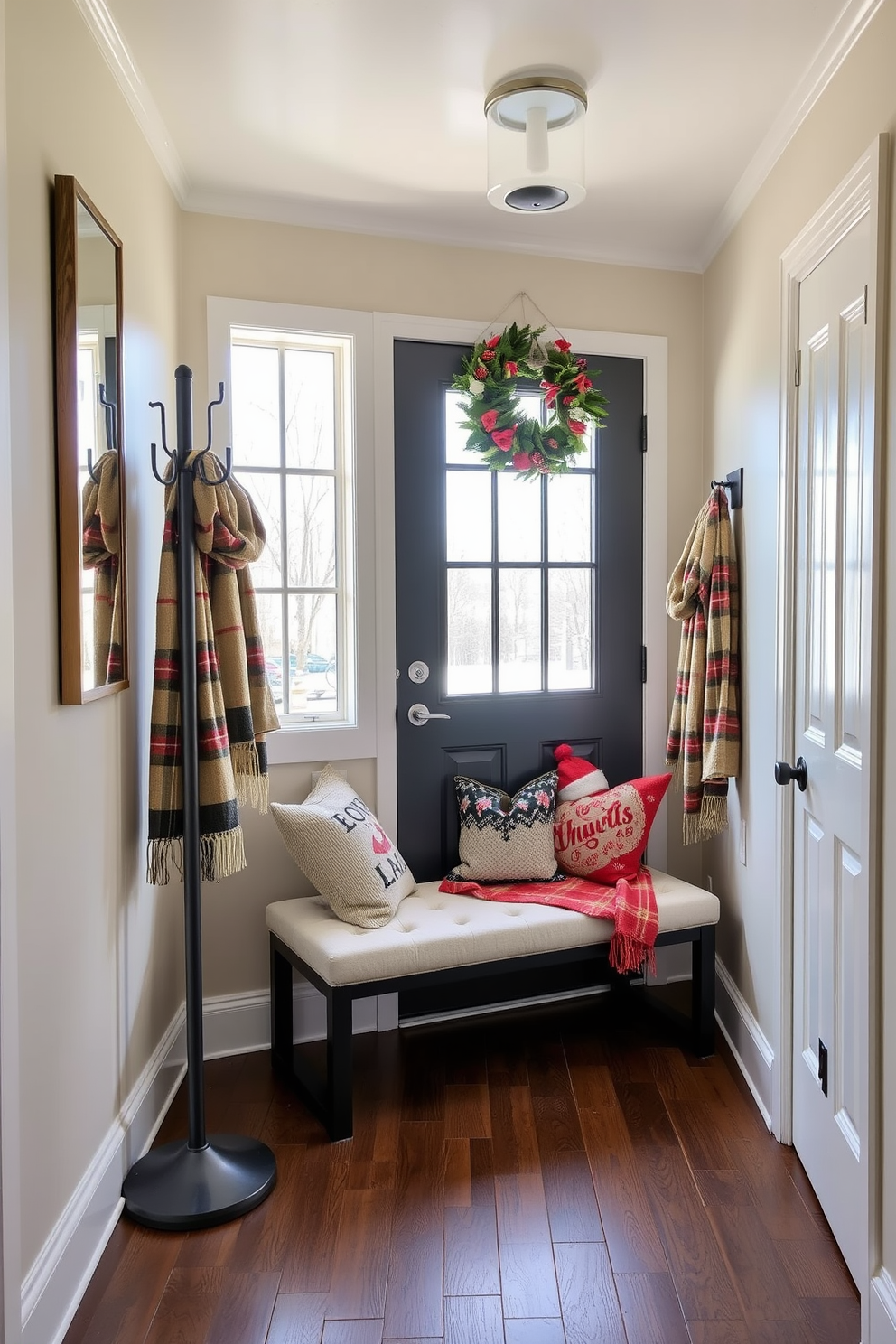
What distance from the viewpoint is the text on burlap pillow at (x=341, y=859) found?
2.42m

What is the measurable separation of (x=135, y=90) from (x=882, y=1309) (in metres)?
2.89

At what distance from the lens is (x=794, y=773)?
213cm

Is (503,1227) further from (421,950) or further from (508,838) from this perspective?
(508,838)

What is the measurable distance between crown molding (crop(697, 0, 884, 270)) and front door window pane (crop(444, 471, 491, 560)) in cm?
103

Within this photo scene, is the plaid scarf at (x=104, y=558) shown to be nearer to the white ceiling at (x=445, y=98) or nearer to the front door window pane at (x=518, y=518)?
the white ceiling at (x=445, y=98)

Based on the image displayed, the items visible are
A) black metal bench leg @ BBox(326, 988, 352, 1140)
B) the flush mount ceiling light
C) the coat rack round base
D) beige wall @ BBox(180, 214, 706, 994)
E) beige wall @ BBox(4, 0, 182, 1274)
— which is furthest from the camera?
beige wall @ BBox(180, 214, 706, 994)

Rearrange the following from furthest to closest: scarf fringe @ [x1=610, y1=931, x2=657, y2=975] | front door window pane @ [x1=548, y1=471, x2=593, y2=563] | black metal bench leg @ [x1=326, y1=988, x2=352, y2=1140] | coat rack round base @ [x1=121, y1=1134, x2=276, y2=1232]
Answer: front door window pane @ [x1=548, y1=471, x2=593, y2=563] < scarf fringe @ [x1=610, y1=931, x2=657, y2=975] < black metal bench leg @ [x1=326, y1=988, x2=352, y2=1140] < coat rack round base @ [x1=121, y1=1134, x2=276, y2=1232]

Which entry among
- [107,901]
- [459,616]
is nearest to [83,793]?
[107,901]

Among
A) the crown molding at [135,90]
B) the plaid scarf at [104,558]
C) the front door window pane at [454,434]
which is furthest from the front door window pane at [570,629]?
the crown molding at [135,90]

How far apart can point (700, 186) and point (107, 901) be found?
246cm

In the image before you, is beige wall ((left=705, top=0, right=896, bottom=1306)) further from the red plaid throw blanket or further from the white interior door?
the red plaid throw blanket

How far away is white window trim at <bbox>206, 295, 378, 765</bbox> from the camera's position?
8.79ft

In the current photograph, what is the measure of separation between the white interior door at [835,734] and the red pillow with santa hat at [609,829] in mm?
629

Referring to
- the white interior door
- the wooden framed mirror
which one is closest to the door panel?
the white interior door
